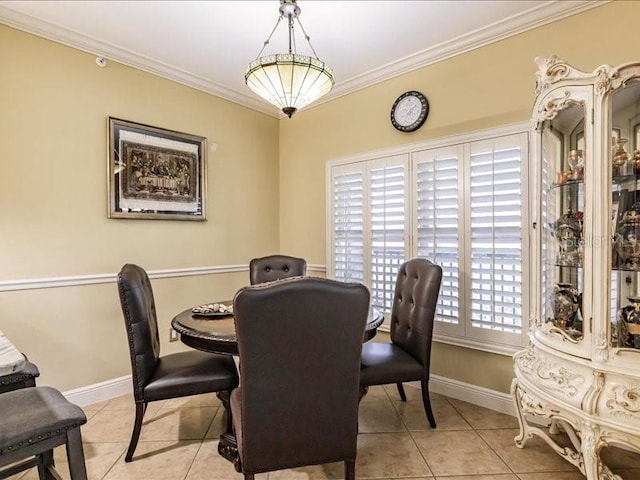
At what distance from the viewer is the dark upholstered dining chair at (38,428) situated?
1.31m

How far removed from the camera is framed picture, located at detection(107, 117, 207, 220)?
2912mm

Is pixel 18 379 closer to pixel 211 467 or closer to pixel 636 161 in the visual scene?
pixel 211 467

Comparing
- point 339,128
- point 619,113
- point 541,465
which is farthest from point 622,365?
point 339,128

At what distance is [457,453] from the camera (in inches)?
82.9

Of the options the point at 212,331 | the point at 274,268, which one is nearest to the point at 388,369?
the point at 212,331

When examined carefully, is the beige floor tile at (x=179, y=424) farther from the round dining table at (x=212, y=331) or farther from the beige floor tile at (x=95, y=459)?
the round dining table at (x=212, y=331)

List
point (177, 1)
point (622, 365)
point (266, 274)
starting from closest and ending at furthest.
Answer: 1. point (622, 365)
2. point (177, 1)
3. point (266, 274)

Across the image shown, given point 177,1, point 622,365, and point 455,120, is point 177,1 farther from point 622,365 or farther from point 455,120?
point 622,365

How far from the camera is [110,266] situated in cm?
289

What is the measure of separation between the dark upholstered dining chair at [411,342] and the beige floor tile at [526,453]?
0.38 metres

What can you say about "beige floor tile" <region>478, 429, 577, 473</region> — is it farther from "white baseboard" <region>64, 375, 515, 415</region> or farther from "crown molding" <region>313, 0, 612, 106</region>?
"crown molding" <region>313, 0, 612, 106</region>

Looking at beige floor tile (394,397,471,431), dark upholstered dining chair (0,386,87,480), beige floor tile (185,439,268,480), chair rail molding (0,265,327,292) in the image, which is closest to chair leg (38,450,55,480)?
dark upholstered dining chair (0,386,87,480)

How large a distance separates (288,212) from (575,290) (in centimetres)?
293

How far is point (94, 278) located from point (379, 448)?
2398 millimetres
